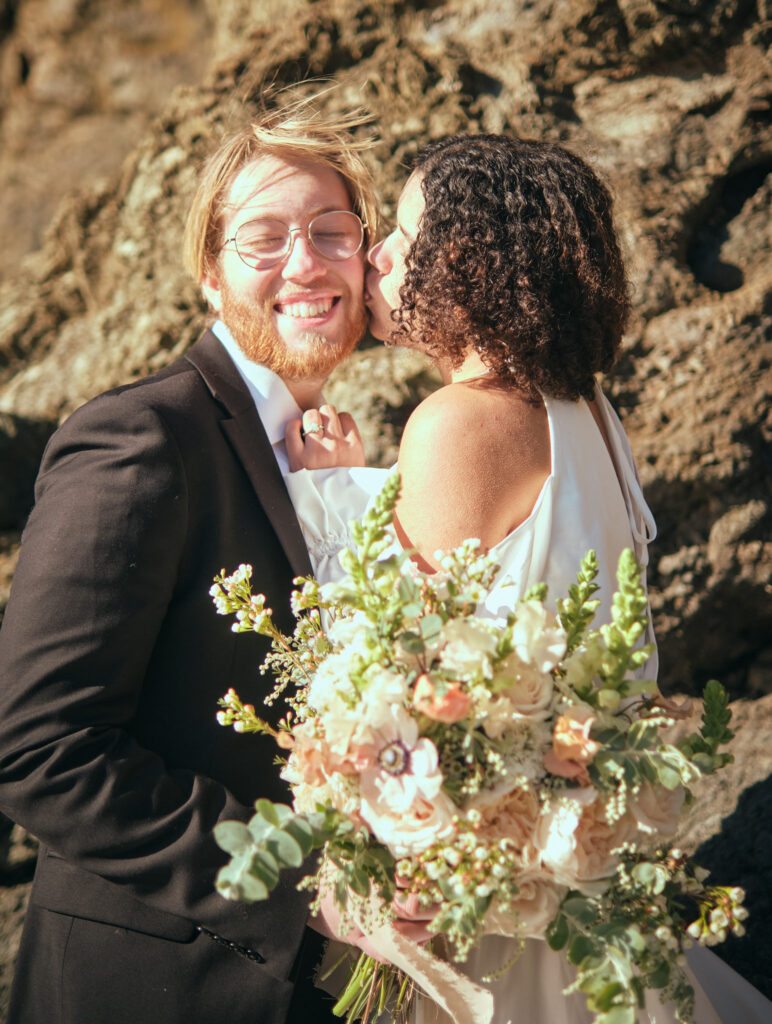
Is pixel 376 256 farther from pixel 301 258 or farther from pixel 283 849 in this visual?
pixel 283 849

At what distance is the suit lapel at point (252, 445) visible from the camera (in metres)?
2.47

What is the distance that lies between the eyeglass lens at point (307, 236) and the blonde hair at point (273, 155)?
0.09 m

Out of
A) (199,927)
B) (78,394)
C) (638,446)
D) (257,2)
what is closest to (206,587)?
(199,927)

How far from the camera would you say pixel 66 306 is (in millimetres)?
4965

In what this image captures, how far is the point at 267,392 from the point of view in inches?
110

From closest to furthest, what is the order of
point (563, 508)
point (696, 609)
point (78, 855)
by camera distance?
Answer: point (78, 855)
point (563, 508)
point (696, 609)

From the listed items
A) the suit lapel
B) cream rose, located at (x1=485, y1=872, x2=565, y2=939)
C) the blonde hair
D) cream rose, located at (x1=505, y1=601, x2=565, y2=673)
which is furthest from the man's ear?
cream rose, located at (x1=485, y1=872, x2=565, y2=939)

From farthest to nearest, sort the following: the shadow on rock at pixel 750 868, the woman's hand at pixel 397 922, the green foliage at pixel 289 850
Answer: the shadow on rock at pixel 750 868, the woman's hand at pixel 397 922, the green foliage at pixel 289 850

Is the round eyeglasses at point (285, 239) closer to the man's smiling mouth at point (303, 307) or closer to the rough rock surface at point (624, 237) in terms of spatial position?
the man's smiling mouth at point (303, 307)

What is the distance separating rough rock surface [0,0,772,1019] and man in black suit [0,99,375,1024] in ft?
5.12

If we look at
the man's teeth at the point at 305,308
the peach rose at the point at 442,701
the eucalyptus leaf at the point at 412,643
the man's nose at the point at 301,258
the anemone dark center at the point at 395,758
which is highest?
the man's nose at the point at 301,258

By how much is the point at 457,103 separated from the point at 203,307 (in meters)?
1.57

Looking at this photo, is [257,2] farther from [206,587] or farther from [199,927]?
[199,927]

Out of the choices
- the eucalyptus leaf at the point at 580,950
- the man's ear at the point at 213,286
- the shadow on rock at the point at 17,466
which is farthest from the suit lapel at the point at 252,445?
the shadow on rock at the point at 17,466
